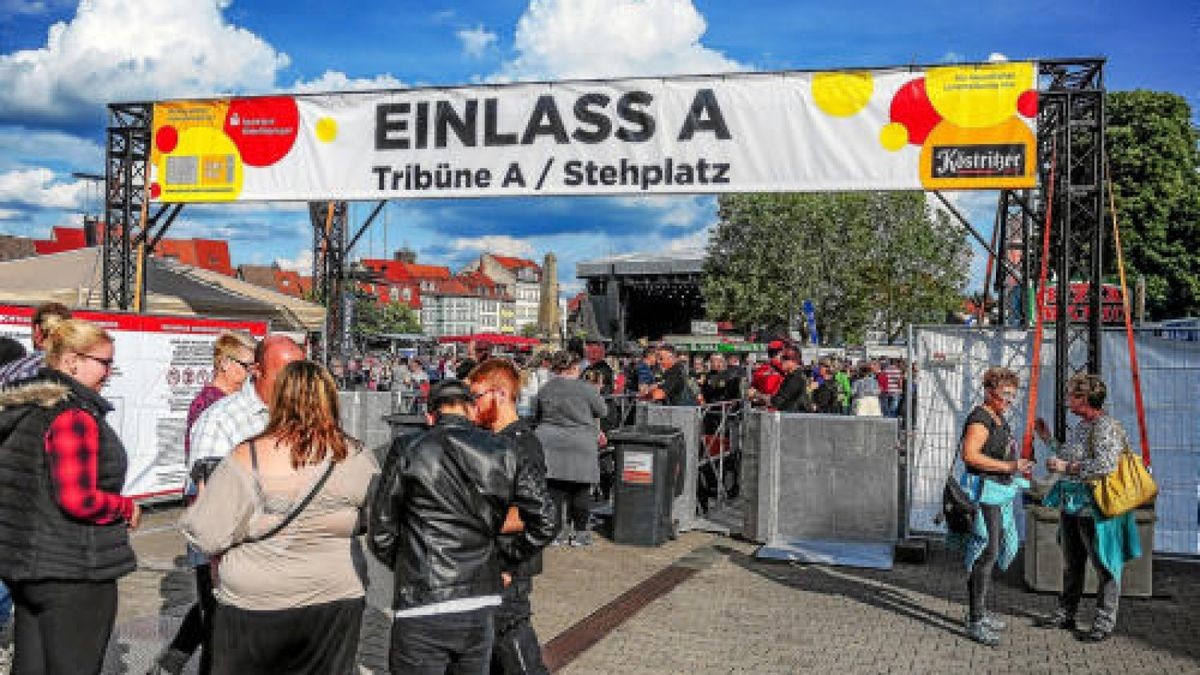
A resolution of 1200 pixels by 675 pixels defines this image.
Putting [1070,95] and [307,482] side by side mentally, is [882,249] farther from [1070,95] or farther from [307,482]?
[307,482]

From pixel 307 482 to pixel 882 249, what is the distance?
46876 millimetres

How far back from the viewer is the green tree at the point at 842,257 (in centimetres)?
4656

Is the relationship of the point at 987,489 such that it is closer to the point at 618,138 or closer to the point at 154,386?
the point at 618,138

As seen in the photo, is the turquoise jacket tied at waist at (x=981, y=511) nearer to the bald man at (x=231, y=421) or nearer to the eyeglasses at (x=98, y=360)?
the bald man at (x=231, y=421)

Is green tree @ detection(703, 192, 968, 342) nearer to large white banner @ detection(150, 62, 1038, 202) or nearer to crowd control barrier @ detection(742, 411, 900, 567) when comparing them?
large white banner @ detection(150, 62, 1038, 202)

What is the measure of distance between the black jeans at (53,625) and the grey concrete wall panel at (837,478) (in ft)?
23.0

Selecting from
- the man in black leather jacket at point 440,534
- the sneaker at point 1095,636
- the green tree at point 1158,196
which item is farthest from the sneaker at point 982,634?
the green tree at point 1158,196

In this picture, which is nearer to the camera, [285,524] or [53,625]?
[285,524]

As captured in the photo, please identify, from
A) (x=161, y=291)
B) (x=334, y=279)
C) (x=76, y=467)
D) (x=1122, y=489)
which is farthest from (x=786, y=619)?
(x=334, y=279)

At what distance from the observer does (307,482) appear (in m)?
3.38

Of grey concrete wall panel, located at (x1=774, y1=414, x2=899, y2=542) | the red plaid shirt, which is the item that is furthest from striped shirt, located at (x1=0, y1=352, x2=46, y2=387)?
grey concrete wall panel, located at (x1=774, y1=414, x2=899, y2=542)

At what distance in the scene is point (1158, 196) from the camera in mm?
38594

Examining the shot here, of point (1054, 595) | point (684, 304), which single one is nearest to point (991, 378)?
point (1054, 595)

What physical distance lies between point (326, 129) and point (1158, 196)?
37.0 meters
